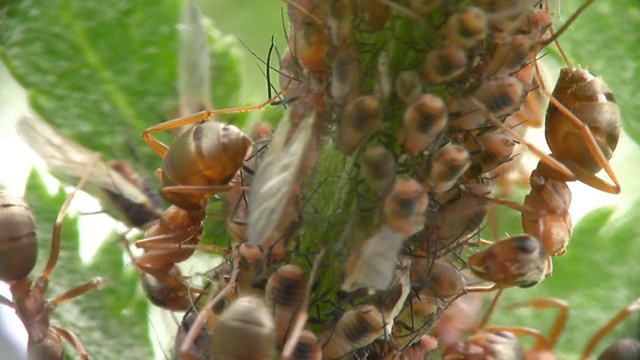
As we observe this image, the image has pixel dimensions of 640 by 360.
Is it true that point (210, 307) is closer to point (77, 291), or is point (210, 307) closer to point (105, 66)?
point (77, 291)

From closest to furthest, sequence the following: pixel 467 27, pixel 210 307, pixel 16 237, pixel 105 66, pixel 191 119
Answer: pixel 467 27
pixel 210 307
pixel 191 119
pixel 16 237
pixel 105 66

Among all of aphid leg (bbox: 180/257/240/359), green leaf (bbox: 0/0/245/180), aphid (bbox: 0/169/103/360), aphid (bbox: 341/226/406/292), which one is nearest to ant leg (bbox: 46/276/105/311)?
aphid (bbox: 0/169/103/360)

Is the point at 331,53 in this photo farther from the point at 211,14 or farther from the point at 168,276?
the point at 211,14

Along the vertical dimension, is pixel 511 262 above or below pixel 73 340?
above

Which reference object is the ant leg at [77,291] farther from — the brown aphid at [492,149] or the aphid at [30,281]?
the brown aphid at [492,149]

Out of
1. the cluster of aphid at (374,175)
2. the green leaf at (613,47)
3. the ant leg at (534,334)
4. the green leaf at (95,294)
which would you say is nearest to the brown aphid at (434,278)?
the cluster of aphid at (374,175)

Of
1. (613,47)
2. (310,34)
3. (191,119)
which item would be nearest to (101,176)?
(191,119)

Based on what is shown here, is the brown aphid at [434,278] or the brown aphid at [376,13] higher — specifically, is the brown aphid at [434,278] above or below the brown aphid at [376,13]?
below
